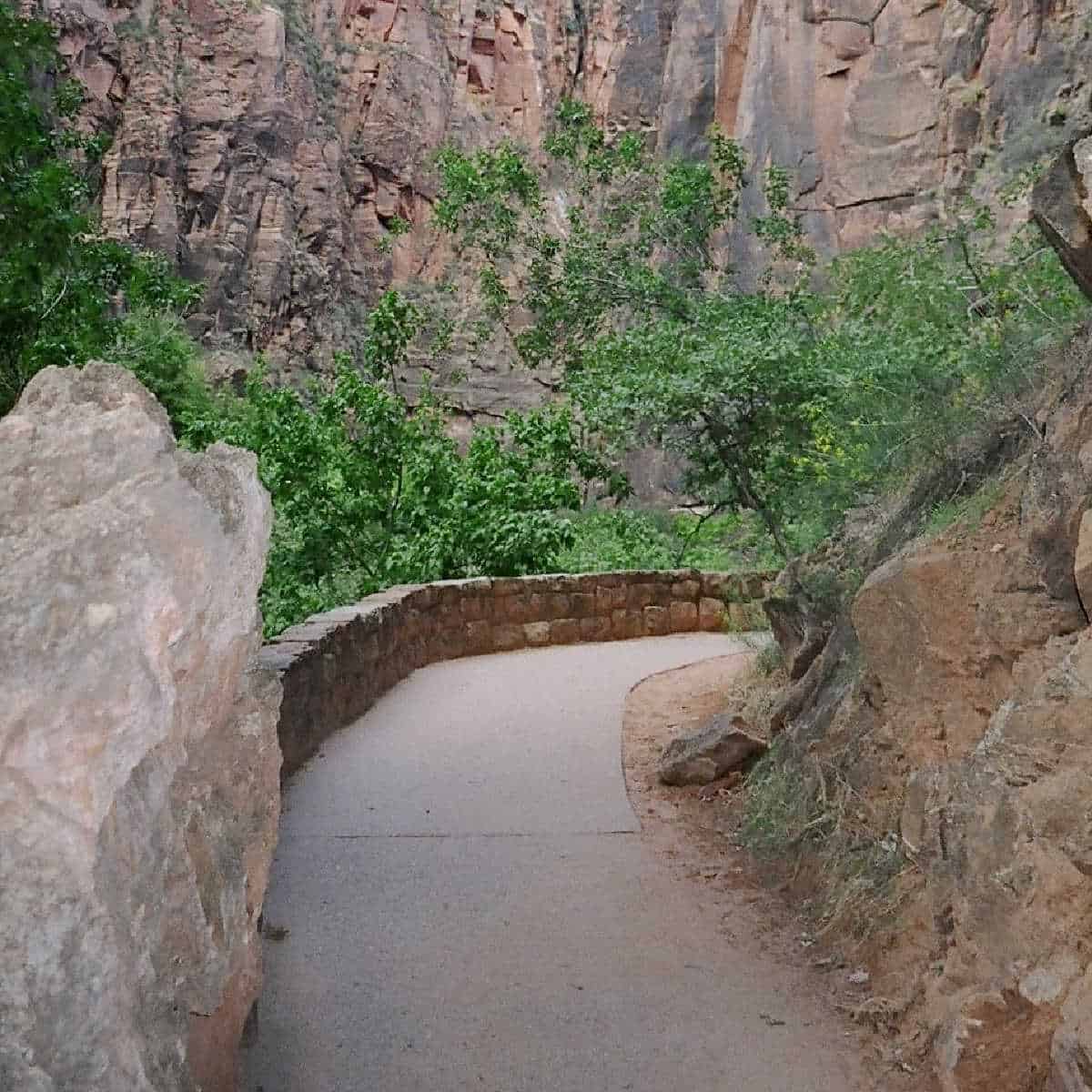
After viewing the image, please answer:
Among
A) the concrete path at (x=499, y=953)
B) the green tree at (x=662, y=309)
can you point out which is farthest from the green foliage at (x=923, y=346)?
the concrete path at (x=499, y=953)

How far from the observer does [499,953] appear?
14.3ft

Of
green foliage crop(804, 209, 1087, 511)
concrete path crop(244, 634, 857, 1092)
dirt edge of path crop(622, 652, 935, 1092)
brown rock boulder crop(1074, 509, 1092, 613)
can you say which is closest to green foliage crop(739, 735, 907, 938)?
dirt edge of path crop(622, 652, 935, 1092)

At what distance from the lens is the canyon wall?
71.6 feet

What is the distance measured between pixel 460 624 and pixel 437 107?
3348cm

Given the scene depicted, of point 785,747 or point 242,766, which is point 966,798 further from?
point 785,747

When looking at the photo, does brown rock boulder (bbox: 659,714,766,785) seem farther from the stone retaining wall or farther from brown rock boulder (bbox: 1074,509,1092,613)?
brown rock boulder (bbox: 1074,509,1092,613)

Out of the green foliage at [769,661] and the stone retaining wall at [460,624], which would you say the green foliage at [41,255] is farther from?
the green foliage at [769,661]

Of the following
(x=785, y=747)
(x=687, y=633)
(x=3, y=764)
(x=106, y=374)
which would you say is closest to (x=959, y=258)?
(x=687, y=633)

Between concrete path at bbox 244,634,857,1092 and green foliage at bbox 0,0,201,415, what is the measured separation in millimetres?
3381

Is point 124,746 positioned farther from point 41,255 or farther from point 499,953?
point 41,255

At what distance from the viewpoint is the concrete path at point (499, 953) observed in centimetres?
350

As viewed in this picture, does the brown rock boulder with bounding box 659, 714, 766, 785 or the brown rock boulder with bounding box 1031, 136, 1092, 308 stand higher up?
the brown rock boulder with bounding box 1031, 136, 1092, 308

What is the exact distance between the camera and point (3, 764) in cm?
177

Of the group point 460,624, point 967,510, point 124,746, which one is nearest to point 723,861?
point 967,510
